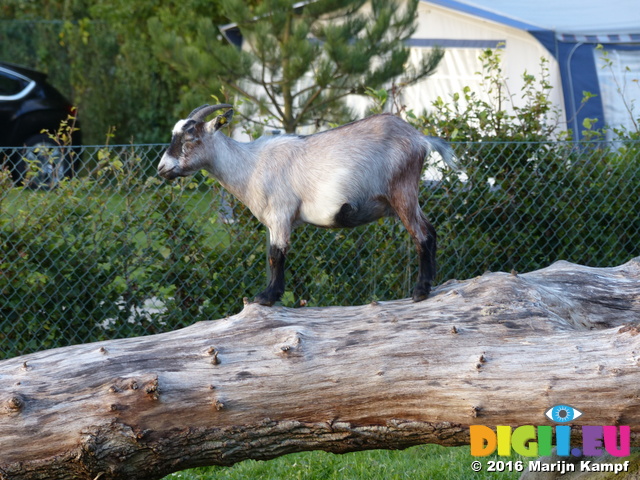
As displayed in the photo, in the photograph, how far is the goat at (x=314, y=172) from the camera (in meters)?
3.63

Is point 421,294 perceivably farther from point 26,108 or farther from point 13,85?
point 13,85

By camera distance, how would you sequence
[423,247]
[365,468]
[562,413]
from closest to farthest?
[562,413]
[423,247]
[365,468]

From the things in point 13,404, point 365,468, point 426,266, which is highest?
point 426,266

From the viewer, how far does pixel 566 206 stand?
577 centimetres

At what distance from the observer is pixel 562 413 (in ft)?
10.2

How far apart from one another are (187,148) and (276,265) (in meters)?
0.66

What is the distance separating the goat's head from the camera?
12.0ft

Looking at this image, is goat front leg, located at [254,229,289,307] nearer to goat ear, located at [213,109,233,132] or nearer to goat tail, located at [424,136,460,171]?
goat ear, located at [213,109,233,132]

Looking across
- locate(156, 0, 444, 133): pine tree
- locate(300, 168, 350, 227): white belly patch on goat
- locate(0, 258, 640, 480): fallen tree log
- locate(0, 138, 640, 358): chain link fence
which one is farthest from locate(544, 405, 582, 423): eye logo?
locate(156, 0, 444, 133): pine tree

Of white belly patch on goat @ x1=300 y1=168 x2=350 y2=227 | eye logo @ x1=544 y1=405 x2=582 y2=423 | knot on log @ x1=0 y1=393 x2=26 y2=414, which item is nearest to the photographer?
eye logo @ x1=544 y1=405 x2=582 y2=423

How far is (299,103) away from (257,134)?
584 cm

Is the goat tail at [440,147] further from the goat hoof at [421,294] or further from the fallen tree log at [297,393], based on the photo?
the fallen tree log at [297,393]

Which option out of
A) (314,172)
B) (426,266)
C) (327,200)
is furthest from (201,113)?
(426,266)

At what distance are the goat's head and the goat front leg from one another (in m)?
0.47
